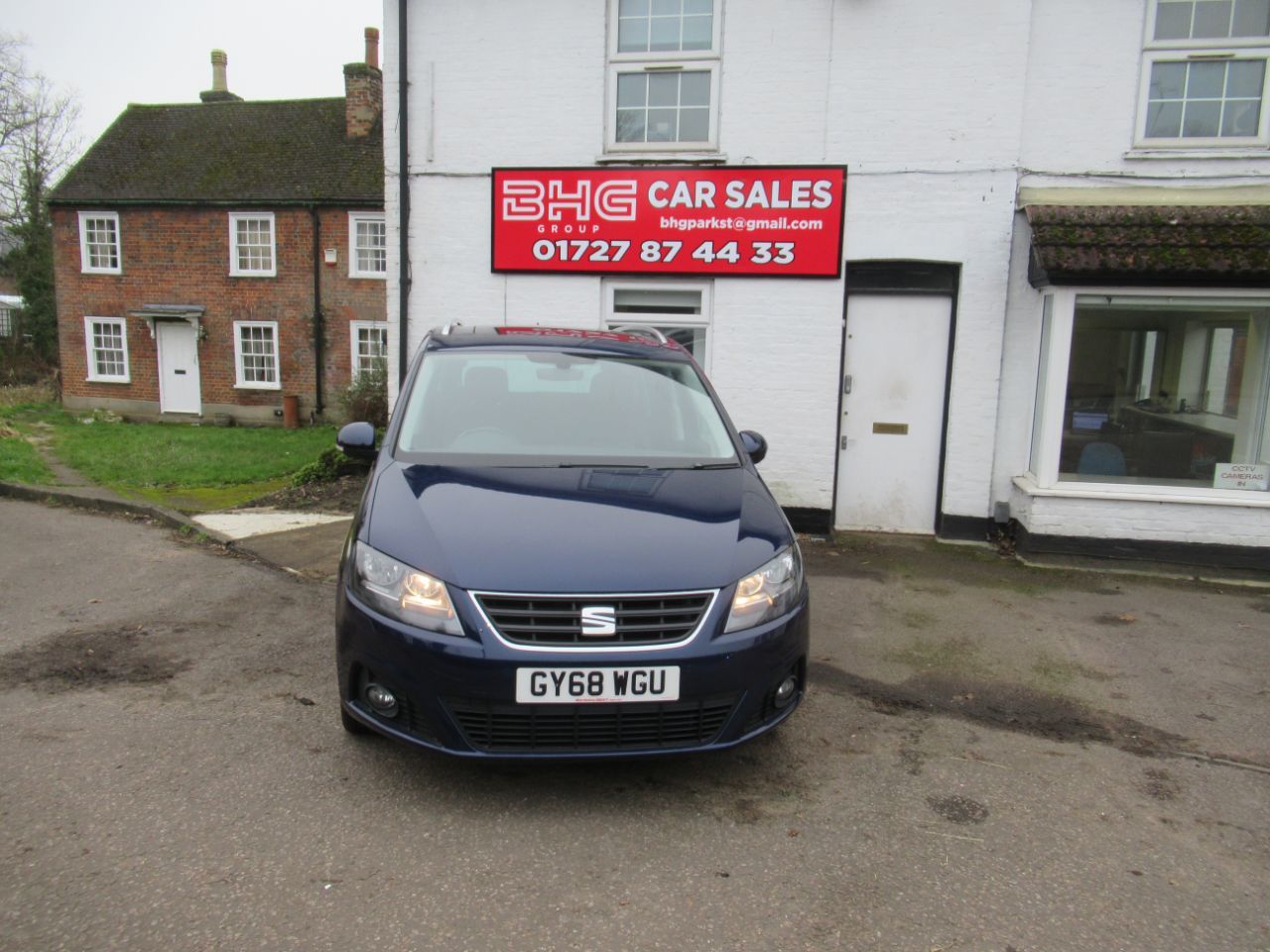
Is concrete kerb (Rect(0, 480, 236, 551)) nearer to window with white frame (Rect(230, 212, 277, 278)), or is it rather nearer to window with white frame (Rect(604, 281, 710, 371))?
window with white frame (Rect(604, 281, 710, 371))

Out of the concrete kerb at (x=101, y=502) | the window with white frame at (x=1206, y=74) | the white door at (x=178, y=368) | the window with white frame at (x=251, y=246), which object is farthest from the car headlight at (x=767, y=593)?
the white door at (x=178, y=368)

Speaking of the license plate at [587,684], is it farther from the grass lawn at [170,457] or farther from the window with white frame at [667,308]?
the grass lawn at [170,457]

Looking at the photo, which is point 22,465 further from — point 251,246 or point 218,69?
point 218,69

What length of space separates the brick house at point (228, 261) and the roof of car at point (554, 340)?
17.2m

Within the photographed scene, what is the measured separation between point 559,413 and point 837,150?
4.55 metres

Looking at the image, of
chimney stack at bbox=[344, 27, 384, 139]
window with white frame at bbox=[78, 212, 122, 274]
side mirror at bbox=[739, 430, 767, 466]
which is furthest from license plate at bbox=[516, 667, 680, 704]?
window with white frame at bbox=[78, 212, 122, 274]

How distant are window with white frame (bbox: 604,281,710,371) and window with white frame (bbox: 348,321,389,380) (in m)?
14.6

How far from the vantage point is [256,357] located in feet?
74.7

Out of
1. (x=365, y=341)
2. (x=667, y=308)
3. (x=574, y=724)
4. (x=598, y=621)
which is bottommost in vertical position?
(x=574, y=724)

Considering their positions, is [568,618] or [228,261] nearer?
[568,618]

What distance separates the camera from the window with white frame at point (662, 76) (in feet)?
26.7

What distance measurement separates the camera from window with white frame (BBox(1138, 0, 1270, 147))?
24.4ft

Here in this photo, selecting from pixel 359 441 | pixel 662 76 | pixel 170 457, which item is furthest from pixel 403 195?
pixel 170 457

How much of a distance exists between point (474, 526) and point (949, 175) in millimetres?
5929
